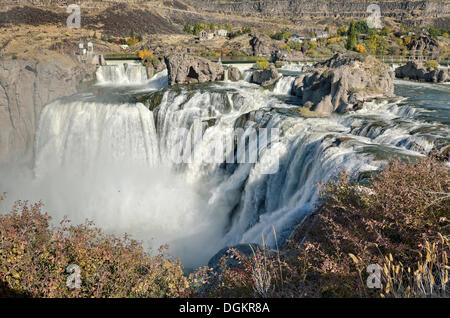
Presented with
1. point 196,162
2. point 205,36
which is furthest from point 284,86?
point 205,36

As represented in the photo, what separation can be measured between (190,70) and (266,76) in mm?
7490

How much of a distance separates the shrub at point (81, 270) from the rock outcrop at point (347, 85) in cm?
1569

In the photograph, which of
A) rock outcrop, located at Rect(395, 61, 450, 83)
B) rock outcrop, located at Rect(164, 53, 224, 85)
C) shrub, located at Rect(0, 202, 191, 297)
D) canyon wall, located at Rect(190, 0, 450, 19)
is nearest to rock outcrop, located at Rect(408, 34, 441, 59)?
rock outcrop, located at Rect(395, 61, 450, 83)

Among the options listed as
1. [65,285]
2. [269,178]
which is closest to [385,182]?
[65,285]

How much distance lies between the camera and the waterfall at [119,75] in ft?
115

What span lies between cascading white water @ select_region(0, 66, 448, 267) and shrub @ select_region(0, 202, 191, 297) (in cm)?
474

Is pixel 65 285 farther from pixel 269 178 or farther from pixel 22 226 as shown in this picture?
pixel 269 178

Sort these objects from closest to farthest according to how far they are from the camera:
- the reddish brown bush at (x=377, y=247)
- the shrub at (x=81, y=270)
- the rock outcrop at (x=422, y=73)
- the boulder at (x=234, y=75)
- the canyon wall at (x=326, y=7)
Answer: the reddish brown bush at (x=377, y=247)
the shrub at (x=81, y=270)
the rock outcrop at (x=422, y=73)
the boulder at (x=234, y=75)
the canyon wall at (x=326, y=7)

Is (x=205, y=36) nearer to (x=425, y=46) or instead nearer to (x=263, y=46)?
(x=263, y=46)

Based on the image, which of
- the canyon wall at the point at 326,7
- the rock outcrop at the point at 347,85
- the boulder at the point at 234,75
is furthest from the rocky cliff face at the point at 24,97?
the canyon wall at the point at 326,7

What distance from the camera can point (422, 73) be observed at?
29.7 meters

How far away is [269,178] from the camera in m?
15.5

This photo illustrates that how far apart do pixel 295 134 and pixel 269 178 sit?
9.12 feet

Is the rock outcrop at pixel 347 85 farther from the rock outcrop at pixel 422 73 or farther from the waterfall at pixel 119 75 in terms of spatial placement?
the waterfall at pixel 119 75
